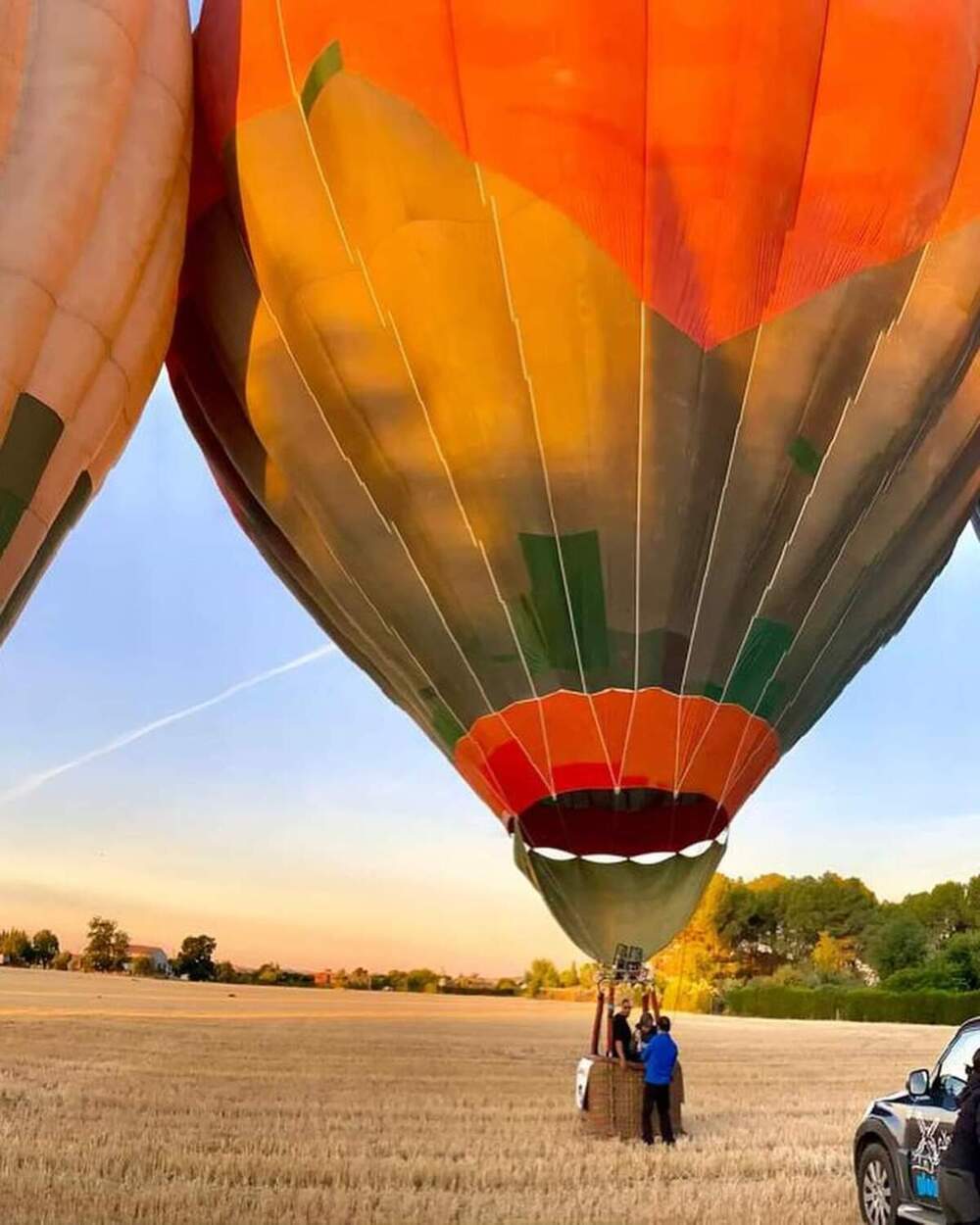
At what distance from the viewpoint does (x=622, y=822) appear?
274 inches

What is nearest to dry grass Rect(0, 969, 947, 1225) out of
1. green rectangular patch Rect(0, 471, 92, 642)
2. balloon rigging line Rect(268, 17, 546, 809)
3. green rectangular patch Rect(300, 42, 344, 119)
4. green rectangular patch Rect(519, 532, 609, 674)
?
balloon rigging line Rect(268, 17, 546, 809)

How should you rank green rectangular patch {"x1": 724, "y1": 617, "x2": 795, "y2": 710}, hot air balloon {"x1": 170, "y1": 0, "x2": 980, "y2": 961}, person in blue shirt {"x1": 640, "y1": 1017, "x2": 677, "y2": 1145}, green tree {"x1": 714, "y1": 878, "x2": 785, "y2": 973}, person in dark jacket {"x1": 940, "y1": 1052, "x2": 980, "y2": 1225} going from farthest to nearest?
green tree {"x1": 714, "y1": 878, "x2": 785, "y2": 973} → person in blue shirt {"x1": 640, "y1": 1017, "x2": 677, "y2": 1145} → green rectangular patch {"x1": 724, "y1": 617, "x2": 795, "y2": 710} → hot air balloon {"x1": 170, "y1": 0, "x2": 980, "y2": 961} → person in dark jacket {"x1": 940, "y1": 1052, "x2": 980, "y2": 1225}

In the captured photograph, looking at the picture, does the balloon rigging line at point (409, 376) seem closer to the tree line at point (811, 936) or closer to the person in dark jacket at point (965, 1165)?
the person in dark jacket at point (965, 1165)

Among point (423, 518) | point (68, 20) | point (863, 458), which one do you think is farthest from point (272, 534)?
point (863, 458)

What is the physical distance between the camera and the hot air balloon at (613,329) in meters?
6.80

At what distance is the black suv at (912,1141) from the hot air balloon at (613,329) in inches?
72.2

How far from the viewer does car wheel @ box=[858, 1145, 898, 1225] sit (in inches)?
206

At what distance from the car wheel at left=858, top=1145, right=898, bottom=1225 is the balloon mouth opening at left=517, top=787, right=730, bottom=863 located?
1952 mm

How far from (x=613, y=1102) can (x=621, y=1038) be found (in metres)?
0.38

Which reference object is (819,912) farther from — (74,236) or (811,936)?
→ (74,236)

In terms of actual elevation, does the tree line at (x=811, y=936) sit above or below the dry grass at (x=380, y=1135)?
above

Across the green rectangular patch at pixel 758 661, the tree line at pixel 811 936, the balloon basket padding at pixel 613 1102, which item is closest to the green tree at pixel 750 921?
the tree line at pixel 811 936

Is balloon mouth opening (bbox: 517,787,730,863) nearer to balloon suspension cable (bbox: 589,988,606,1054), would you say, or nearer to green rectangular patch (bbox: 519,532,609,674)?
green rectangular patch (bbox: 519,532,609,674)

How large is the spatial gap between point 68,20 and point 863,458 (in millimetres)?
5007
